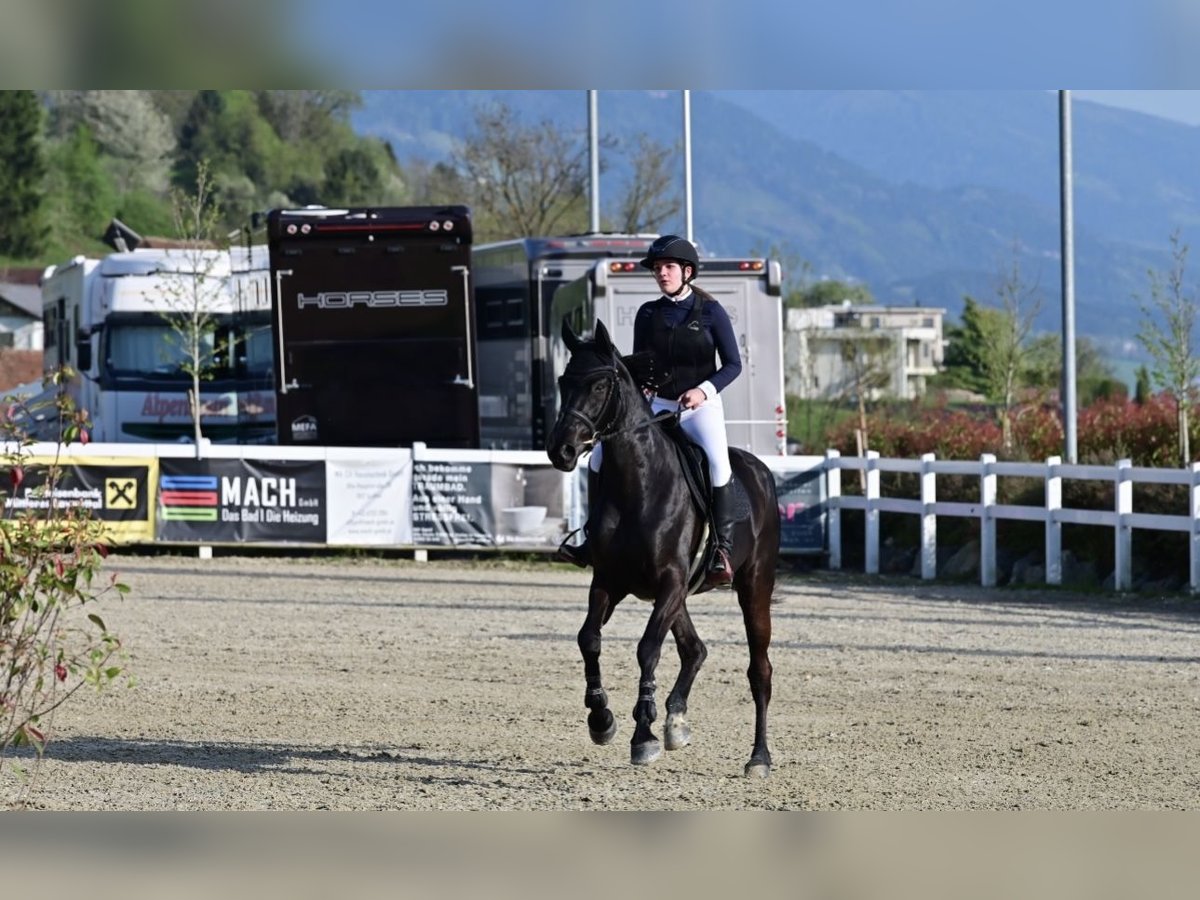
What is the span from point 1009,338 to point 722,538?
32.5 meters

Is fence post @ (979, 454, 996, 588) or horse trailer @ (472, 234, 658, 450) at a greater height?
horse trailer @ (472, 234, 658, 450)

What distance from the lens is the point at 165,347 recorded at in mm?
30375

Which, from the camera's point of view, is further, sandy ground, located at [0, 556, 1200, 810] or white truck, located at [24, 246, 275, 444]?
white truck, located at [24, 246, 275, 444]

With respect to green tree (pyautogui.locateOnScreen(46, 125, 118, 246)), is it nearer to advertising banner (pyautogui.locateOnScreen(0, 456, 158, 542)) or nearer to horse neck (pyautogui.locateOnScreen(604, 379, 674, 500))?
advertising banner (pyautogui.locateOnScreen(0, 456, 158, 542))

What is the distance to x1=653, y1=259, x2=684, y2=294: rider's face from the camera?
960cm

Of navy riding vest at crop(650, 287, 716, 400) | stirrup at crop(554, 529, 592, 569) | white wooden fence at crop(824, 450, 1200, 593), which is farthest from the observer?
white wooden fence at crop(824, 450, 1200, 593)

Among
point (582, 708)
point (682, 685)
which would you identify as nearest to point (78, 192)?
point (582, 708)

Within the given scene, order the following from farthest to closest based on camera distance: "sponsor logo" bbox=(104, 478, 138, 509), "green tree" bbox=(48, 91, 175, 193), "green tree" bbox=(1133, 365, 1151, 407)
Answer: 1. "green tree" bbox=(48, 91, 175, 193)
2. "green tree" bbox=(1133, 365, 1151, 407)
3. "sponsor logo" bbox=(104, 478, 138, 509)

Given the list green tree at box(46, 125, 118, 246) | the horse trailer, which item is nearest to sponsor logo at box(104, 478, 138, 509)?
the horse trailer

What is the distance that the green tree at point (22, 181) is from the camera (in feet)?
306

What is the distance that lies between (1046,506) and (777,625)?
5407 millimetres

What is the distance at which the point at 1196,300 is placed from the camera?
31.0 m

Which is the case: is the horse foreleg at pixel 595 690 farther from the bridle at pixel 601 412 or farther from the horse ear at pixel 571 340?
the horse ear at pixel 571 340

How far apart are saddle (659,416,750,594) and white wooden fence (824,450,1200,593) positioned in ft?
37.8
